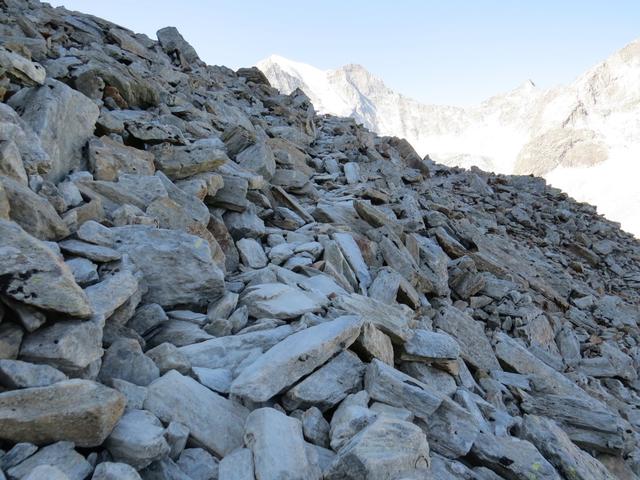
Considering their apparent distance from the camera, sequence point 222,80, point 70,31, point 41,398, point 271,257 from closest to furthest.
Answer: point 41,398 → point 271,257 → point 70,31 → point 222,80

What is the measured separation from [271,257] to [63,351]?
428 centimetres

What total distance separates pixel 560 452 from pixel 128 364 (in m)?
4.47

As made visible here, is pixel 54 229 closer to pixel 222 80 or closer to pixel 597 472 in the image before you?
pixel 597 472

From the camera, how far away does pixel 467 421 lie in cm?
445

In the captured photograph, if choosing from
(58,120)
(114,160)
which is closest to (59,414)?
(114,160)

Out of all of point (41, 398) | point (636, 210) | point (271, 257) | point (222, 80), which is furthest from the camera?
point (636, 210)

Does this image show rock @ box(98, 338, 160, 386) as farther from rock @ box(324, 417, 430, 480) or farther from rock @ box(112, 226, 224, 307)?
rock @ box(324, 417, 430, 480)

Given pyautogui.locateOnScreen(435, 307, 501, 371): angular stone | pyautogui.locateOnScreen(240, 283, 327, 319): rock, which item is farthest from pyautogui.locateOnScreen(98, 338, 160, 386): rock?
pyautogui.locateOnScreen(435, 307, 501, 371): angular stone

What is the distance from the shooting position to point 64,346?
3.29 meters

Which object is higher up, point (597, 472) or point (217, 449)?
point (597, 472)

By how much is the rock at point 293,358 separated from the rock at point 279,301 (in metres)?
0.58

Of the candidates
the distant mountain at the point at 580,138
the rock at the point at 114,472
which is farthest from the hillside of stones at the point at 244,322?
the distant mountain at the point at 580,138

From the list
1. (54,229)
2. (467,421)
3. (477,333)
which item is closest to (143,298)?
(54,229)

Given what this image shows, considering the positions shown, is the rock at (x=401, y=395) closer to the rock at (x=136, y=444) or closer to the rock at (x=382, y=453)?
the rock at (x=382, y=453)
